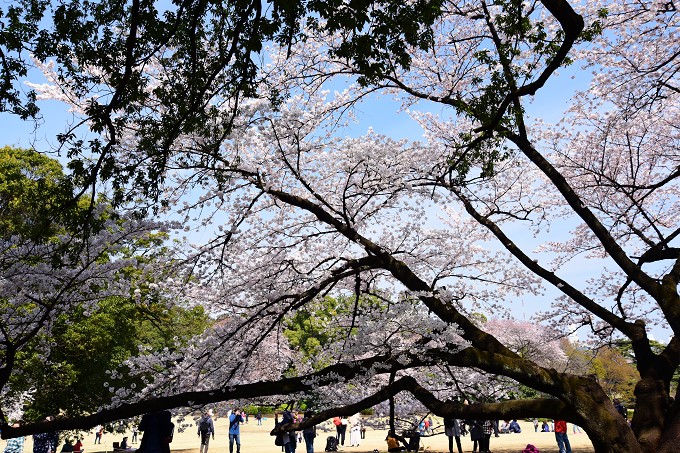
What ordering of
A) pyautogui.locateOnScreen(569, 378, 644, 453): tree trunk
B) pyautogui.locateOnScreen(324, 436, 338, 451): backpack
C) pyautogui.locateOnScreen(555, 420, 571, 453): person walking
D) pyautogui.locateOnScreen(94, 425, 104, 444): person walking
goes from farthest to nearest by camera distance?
pyautogui.locateOnScreen(94, 425, 104, 444): person walking → pyautogui.locateOnScreen(324, 436, 338, 451): backpack → pyautogui.locateOnScreen(555, 420, 571, 453): person walking → pyautogui.locateOnScreen(569, 378, 644, 453): tree trunk

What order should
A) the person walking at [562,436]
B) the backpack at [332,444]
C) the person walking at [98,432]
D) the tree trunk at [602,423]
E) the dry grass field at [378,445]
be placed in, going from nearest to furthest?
the tree trunk at [602,423]
the person walking at [562,436]
the dry grass field at [378,445]
the backpack at [332,444]
the person walking at [98,432]

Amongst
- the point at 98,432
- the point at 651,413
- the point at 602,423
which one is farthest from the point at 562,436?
the point at 98,432

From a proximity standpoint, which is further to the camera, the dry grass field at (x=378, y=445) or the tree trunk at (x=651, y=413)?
the dry grass field at (x=378, y=445)

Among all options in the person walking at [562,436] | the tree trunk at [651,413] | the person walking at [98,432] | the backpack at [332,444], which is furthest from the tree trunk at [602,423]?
the person walking at [98,432]

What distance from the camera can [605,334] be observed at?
1099 cm

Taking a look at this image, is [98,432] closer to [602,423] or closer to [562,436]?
[562,436]

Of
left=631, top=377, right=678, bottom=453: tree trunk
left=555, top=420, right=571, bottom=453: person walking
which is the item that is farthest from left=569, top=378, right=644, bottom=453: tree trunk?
left=555, top=420, right=571, bottom=453: person walking

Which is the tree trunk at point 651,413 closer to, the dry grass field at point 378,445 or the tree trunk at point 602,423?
the tree trunk at point 602,423

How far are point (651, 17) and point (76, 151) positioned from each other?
8945mm

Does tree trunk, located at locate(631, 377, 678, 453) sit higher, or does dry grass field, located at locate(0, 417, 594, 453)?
tree trunk, located at locate(631, 377, 678, 453)

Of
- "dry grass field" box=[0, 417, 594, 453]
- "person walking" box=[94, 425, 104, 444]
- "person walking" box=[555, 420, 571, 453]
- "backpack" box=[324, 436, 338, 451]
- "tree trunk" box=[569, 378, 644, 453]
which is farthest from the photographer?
"person walking" box=[94, 425, 104, 444]

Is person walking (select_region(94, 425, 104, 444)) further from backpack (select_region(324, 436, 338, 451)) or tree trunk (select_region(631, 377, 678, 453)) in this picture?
tree trunk (select_region(631, 377, 678, 453))

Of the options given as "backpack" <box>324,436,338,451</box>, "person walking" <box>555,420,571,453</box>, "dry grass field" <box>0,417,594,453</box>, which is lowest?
"dry grass field" <box>0,417,594,453</box>

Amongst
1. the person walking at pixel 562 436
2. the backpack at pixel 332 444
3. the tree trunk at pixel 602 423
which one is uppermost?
the tree trunk at pixel 602 423
